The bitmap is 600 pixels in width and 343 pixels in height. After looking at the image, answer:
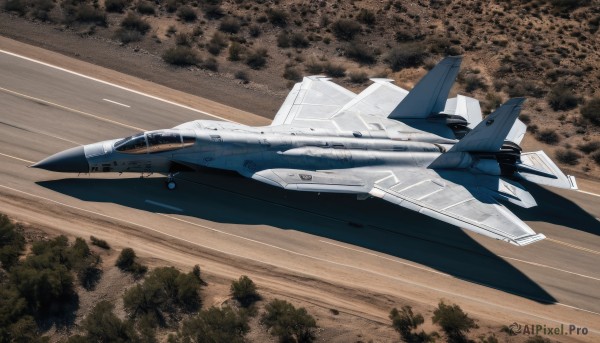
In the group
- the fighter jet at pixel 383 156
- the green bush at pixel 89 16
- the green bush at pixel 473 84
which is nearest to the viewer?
the fighter jet at pixel 383 156

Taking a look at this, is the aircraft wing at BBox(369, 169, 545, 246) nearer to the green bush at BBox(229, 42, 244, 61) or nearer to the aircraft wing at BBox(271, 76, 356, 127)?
the aircraft wing at BBox(271, 76, 356, 127)

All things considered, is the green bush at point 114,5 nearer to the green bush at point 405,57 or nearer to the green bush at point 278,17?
the green bush at point 278,17

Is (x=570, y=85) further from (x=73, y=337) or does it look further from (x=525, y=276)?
(x=73, y=337)

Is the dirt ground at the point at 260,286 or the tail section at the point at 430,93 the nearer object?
the dirt ground at the point at 260,286

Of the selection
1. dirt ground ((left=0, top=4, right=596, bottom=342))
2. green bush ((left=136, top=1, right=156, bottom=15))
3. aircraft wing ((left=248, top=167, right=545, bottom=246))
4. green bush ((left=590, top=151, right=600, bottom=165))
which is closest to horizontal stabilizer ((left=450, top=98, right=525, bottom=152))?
aircraft wing ((left=248, top=167, right=545, bottom=246))

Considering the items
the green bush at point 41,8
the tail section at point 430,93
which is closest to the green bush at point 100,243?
the tail section at point 430,93

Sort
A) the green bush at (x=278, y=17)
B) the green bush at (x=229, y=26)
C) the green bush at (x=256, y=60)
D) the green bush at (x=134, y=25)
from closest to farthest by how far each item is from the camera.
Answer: the green bush at (x=256, y=60), the green bush at (x=134, y=25), the green bush at (x=229, y=26), the green bush at (x=278, y=17)
